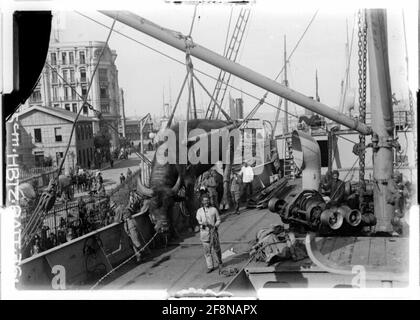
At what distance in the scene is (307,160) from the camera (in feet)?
20.3

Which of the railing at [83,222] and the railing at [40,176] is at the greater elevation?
the railing at [40,176]

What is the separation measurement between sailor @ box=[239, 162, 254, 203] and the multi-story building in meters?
1.79

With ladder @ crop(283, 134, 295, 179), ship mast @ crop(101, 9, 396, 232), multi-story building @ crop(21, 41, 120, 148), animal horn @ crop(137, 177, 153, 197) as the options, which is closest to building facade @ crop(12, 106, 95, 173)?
multi-story building @ crop(21, 41, 120, 148)

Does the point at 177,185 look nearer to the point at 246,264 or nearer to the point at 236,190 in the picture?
the point at 246,264

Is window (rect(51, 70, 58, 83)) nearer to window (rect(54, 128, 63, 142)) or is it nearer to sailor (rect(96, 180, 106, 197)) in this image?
window (rect(54, 128, 63, 142))

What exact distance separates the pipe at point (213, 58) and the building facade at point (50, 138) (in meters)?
1.30

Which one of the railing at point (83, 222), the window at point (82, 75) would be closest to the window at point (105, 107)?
the window at point (82, 75)

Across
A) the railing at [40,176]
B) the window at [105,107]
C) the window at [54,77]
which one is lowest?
the railing at [40,176]

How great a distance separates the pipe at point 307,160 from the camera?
6203mm

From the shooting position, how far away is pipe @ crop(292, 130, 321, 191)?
20.4ft

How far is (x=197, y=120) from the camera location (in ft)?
20.8

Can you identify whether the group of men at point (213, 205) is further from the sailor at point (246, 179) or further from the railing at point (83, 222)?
the railing at point (83, 222)

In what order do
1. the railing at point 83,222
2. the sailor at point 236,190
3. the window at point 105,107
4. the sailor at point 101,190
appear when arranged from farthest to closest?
the sailor at point 101,190, the sailor at point 236,190, the railing at point 83,222, the window at point 105,107
